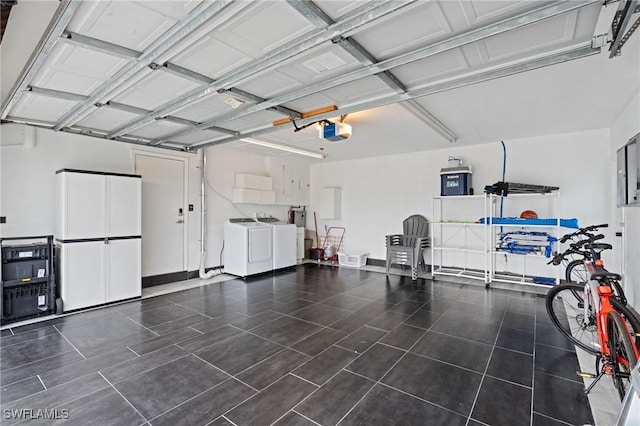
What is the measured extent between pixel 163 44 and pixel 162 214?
393cm

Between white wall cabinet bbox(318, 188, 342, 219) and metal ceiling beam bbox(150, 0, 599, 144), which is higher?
metal ceiling beam bbox(150, 0, 599, 144)

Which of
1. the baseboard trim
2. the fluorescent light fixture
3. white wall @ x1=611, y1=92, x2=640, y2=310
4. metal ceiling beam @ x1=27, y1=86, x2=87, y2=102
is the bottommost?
the baseboard trim

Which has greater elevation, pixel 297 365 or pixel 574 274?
pixel 574 274

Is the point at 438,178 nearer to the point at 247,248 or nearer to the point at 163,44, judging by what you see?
the point at 247,248

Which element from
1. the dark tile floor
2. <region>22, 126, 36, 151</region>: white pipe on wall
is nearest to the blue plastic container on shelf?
the dark tile floor

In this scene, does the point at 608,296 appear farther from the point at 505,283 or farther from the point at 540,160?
the point at 540,160

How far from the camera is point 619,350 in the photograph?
2098 mm

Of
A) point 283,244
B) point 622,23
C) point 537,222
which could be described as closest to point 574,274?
point 537,222

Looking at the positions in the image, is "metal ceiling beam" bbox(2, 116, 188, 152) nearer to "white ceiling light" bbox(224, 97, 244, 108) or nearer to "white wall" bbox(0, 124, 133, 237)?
"white wall" bbox(0, 124, 133, 237)

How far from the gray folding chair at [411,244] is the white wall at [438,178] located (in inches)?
9.9

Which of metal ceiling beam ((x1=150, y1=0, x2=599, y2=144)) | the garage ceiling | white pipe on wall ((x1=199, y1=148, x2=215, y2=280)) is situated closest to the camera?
metal ceiling beam ((x1=150, y1=0, x2=599, y2=144))

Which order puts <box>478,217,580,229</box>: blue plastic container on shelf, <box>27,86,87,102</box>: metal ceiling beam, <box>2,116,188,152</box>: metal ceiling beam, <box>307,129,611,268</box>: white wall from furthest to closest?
<box>307,129,611,268</box>: white wall < <box>478,217,580,229</box>: blue plastic container on shelf < <box>2,116,188,152</box>: metal ceiling beam < <box>27,86,87,102</box>: metal ceiling beam

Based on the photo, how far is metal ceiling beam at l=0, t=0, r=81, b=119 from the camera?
1.80 m

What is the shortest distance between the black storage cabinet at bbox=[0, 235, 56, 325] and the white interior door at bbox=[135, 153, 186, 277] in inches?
55.5
